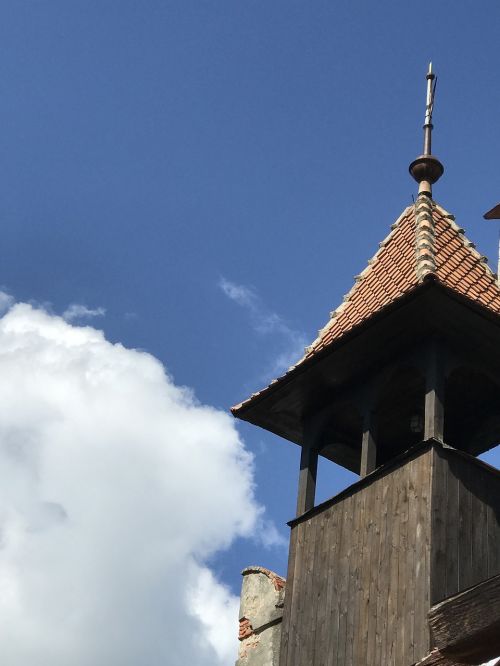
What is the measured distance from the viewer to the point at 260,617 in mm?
10828

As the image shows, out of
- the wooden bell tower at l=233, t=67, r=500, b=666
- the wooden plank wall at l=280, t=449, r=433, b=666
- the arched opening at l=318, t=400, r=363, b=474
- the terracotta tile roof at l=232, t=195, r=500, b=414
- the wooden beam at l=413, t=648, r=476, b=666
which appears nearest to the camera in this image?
the wooden beam at l=413, t=648, r=476, b=666

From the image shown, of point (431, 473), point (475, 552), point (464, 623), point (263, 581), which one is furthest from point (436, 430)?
point (464, 623)

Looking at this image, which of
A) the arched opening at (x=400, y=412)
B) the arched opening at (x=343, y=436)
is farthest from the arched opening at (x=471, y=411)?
the arched opening at (x=343, y=436)

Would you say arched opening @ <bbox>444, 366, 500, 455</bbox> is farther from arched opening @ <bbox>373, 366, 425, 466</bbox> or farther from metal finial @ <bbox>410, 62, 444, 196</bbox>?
metal finial @ <bbox>410, 62, 444, 196</bbox>

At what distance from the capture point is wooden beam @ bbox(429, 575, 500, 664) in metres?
4.92

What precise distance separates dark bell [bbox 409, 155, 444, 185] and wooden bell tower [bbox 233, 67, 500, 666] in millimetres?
15

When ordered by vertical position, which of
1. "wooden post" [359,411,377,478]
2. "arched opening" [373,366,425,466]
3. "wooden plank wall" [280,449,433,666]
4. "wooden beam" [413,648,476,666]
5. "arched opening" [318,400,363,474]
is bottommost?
"wooden beam" [413,648,476,666]

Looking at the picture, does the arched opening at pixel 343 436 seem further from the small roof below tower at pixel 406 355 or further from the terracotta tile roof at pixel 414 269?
the terracotta tile roof at pixel 414 269

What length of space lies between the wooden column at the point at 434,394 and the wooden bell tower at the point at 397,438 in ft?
0.04

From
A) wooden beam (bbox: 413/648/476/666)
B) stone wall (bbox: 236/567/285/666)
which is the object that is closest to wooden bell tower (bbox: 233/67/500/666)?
stone wall (bbox: 236/567/285/666)

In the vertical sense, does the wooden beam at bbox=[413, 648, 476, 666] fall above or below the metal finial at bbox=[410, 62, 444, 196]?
below

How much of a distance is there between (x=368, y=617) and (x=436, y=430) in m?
1.78

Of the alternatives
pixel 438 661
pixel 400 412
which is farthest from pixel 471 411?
pixel 438 661

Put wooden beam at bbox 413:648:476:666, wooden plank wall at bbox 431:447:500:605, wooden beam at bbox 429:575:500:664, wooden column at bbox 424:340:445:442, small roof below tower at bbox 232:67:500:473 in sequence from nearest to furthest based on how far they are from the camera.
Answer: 1. wooden beam at bbox 429:575:500:664
2. wooden beam at bbox 413:648:476:666
3. wooden plank wall at bbox 431:447:500:605
4. wooden column at bbox 424:340:445:442
5. small roof below tower at bbox 232:67:500:473
